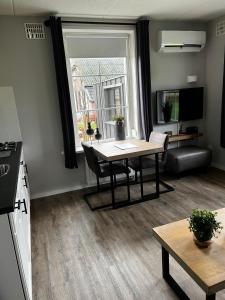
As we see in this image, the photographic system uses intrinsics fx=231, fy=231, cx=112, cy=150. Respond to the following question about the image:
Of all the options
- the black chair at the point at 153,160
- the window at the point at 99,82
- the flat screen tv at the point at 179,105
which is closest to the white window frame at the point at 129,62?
the window at the point at 99,82

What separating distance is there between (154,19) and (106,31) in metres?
0.82

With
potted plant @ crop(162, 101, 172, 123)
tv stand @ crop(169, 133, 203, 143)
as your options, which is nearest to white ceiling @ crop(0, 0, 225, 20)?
potted plant @ crop(162, 101, 172, 123)

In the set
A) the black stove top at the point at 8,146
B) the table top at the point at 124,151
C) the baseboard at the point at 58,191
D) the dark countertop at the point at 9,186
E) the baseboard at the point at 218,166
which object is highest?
the black stove top at the point at 8,146

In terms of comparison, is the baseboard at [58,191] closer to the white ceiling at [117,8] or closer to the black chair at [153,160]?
the black chair at [153,160]

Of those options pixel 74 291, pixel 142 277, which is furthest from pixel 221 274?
pixel 74 291

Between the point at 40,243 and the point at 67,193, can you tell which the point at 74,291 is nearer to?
the point at 40,243

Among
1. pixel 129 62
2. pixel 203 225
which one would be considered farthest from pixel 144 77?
pixel 203 225

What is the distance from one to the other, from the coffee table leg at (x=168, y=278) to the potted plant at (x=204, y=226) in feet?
1.26

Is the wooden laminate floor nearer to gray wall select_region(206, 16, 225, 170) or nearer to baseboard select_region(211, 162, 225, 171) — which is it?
baseboard select_region(211, 162, 225, 171)

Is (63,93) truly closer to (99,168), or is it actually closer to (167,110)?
(99,168)

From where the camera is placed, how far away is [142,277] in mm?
1910

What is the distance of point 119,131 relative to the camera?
361 cm

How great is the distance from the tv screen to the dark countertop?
115 inches

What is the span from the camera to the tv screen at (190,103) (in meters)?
4.08
